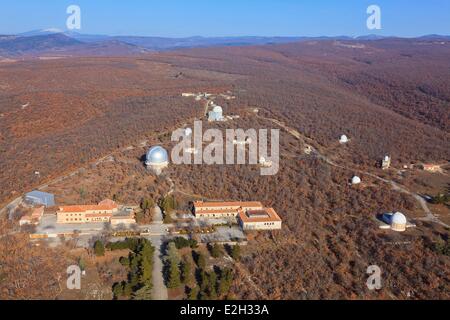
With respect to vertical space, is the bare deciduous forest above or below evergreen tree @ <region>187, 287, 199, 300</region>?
above

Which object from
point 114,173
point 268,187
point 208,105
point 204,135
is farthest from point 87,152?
point 208,105

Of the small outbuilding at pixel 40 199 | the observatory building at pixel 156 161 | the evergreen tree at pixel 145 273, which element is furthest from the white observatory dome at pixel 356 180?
the small outbuilding at pixel 40 199

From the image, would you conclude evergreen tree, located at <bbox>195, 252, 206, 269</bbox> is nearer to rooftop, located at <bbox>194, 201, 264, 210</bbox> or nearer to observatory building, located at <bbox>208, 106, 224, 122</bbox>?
rooftop, located at <bbox>194, 201, 264, 210</bbox>

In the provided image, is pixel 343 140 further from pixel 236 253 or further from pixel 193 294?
pixel 193 294

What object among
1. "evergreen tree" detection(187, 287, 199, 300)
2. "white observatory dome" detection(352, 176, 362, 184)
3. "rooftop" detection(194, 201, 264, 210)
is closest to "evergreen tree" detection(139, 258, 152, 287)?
"evergreen tree" detection(187, 287, 199, 300)

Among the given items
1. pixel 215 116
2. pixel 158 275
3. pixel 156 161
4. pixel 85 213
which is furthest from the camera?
pixel 215 116

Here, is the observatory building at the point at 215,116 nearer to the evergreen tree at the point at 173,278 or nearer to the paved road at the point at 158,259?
the paved road at the point at 158,259

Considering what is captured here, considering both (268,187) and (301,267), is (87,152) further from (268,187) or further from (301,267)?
(301,267)

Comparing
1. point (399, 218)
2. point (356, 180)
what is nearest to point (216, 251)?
point (399, 218)

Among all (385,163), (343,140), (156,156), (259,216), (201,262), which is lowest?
(201,262)
